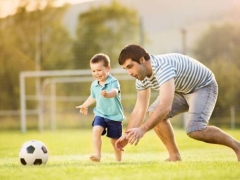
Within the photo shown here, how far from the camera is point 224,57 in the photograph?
28062 mm

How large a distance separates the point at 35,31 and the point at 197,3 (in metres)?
8.63

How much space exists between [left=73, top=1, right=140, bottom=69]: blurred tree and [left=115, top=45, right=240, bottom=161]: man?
2303cm

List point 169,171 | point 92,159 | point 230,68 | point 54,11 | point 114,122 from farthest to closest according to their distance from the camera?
point 54,11 < point 230,68 < point 114,122 < point 92,159 < point 169,171

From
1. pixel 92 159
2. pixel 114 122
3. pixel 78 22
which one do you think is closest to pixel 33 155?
pixel 92 159

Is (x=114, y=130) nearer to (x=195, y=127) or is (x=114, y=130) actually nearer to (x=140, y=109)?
(x=140, y=109)

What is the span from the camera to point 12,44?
32.1 meters

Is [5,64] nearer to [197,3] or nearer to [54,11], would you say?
[54,11]

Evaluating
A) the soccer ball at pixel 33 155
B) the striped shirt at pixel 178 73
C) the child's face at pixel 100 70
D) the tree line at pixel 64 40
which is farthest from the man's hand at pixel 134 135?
the tree line at pixel 64 40

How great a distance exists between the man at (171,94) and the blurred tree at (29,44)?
23.9 metres

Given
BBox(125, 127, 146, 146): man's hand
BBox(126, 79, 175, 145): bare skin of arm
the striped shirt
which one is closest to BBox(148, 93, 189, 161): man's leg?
the striped shirt

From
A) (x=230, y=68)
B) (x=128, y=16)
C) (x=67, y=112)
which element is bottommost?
(x=67, y=112)

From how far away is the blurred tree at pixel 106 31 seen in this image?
3191cm

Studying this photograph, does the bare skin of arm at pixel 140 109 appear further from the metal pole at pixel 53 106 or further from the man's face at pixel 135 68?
the metal pole at pixel 53 106

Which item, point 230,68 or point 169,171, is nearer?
point 169,171
